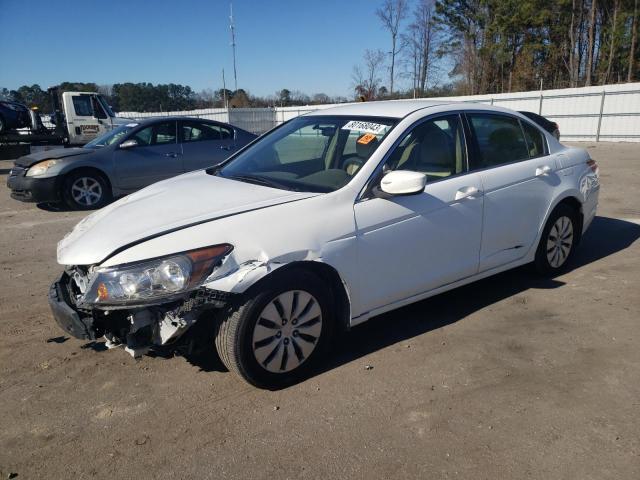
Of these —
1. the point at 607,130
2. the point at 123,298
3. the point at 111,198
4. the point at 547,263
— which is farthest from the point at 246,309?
the point at 607,130

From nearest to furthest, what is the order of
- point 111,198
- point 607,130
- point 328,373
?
point 328,373 < point 111,198 < point 607,130

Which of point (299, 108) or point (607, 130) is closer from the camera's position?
point (607, 130)

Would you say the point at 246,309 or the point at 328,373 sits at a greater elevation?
the point at 246,309

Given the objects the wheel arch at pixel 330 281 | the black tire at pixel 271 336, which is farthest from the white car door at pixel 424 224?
the black tire at pixel 271 336

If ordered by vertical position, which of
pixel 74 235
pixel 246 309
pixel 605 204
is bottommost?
pixel 605 204

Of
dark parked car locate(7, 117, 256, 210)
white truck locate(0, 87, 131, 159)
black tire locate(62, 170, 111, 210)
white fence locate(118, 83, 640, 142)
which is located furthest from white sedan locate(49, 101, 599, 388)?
white fence locate(118, 83, 640, 142)

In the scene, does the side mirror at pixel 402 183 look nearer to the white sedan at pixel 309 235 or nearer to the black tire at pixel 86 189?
the white sedan at pixel 309 235

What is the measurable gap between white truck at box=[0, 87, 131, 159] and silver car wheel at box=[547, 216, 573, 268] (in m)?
15.8

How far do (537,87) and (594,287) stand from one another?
1598 inches

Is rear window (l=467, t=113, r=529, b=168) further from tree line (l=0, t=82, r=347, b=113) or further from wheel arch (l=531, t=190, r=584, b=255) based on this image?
tree line (l=0, t=82, r=347, b=113)

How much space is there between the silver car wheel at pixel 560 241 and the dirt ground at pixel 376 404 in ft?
1.67

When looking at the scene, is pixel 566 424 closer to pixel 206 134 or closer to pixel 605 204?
pixel 605 204

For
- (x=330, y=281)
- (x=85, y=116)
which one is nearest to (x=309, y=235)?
(x=330, y=281)

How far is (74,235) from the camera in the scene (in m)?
3.31
